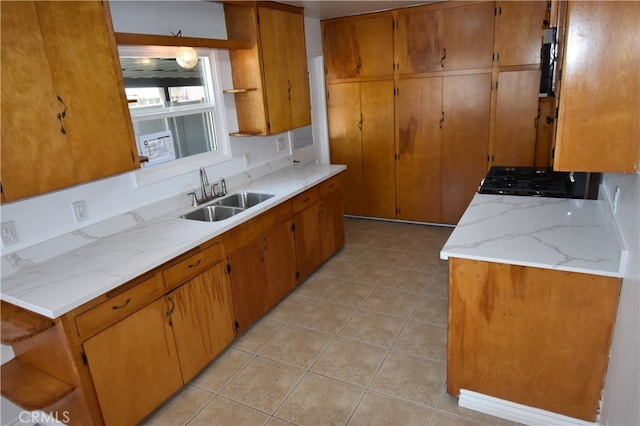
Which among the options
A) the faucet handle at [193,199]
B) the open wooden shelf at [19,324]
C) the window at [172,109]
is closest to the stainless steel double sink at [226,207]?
the faucet handle at [193,199]

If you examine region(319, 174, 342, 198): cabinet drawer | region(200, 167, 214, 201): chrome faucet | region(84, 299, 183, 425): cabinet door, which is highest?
region(200, 167, 214, 201): chrome faucet

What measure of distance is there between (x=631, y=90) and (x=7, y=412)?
10.6ft

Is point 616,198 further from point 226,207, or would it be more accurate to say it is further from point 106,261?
point 106,261

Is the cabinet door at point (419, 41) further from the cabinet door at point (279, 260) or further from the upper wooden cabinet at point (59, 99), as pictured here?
the upper wooden cabinet at point (59, 99)

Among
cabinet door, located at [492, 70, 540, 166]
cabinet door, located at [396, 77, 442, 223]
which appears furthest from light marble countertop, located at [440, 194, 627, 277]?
cabinet door, located at [396, 77, 442, 223]

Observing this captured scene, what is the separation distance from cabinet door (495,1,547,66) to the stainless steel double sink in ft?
8.90

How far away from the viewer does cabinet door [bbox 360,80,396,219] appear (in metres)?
4.66

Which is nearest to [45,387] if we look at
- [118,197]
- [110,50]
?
[118,197]

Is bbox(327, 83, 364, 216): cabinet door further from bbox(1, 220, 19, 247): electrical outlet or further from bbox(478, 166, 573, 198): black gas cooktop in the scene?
bbox(1, 220, 19, 247): electrical outlet

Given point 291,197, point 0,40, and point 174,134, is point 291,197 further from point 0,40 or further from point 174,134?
point 0,40

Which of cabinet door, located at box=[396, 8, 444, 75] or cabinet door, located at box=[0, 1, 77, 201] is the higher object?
cabinet door, located at box=[396, 8, 444, 75]

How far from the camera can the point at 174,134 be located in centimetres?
312

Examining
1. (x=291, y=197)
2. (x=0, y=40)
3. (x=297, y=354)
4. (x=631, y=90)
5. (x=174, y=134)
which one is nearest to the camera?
(x=631, y=90)

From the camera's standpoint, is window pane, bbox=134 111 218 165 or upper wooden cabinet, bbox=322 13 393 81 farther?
upper wooden cabinet, bbox=322 13 393 81
